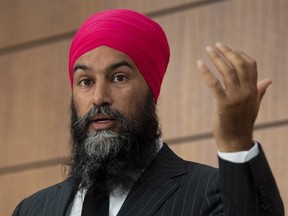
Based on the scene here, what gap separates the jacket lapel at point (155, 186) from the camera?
10.8ft

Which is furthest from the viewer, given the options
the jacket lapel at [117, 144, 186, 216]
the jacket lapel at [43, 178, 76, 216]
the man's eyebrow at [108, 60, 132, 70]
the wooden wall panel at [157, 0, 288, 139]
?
the wooden wall panel at [157, 0, 288, 139]

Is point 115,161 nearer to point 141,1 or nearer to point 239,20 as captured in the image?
point 239,20

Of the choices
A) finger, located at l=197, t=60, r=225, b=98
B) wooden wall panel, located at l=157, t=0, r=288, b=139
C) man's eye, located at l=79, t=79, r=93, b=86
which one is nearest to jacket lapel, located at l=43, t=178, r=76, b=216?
man's eye, located at l=79, t=79, r=93, b=86

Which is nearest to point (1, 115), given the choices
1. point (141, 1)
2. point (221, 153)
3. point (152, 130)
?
point (141, 1)

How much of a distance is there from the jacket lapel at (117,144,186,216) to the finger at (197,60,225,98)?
25.9 inches

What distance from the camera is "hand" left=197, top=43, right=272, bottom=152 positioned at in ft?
8.89

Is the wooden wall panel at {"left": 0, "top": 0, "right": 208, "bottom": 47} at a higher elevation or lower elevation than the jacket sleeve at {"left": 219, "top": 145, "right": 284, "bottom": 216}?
higher

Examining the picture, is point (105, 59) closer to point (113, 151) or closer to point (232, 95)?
point (113, 151)

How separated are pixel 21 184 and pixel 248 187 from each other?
358 cm

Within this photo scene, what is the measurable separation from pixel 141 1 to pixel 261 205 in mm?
3251

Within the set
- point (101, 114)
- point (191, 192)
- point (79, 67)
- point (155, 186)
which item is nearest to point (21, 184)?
point (79, 67)

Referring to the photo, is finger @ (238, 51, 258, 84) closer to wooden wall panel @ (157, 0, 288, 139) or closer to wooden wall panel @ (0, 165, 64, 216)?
wooden wall panel @ (157, 0, 288, 139)

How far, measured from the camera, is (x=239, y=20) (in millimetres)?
5434

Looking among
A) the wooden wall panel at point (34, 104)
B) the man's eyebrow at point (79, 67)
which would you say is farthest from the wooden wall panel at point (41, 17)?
the man's eyebrow at point (79, 67)
